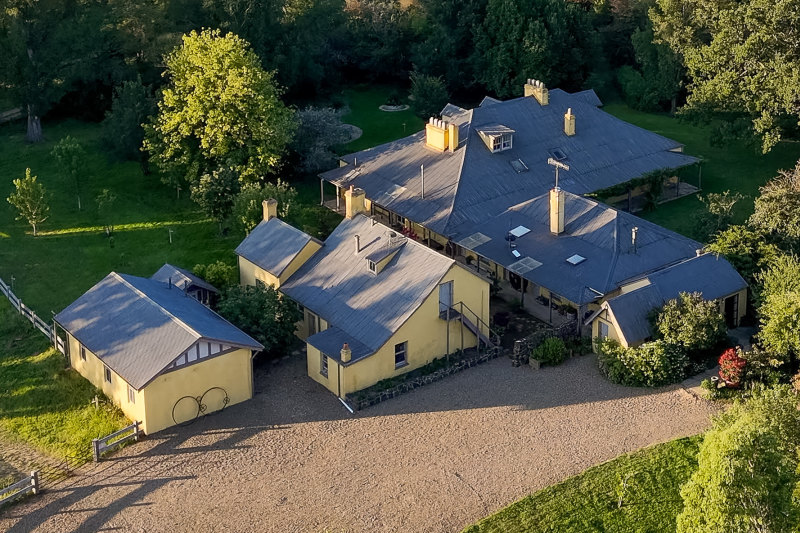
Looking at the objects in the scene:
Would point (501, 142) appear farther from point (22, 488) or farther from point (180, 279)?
point (22, 488)

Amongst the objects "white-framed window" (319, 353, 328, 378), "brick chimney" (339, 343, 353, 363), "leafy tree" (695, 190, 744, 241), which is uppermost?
"leafy tree" (695, 190, 744, 241)

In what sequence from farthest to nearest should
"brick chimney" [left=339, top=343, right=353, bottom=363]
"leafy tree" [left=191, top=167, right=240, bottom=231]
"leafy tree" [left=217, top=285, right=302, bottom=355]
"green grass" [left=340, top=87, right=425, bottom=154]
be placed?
"green grass" [left=340, top=87, right=425, bottom=154], "leafy tree" [left=191, top=167, right=240, bottom=231], "leafy tree" [left=217, top=285, right=302, bottom=355], "brick chimney" [left=339, top=343, right=353, bottom=363]

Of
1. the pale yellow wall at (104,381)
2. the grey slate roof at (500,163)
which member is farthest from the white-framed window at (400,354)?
the grey slate roof at (500,163)

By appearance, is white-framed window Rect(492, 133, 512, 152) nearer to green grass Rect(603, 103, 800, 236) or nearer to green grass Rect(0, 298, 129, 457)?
green grass Rect(603, 103, 800, 236)

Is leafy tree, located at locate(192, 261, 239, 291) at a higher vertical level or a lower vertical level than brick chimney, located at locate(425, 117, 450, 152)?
lower

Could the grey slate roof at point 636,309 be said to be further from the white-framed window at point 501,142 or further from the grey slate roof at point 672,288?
the white-framed window at point 501,142

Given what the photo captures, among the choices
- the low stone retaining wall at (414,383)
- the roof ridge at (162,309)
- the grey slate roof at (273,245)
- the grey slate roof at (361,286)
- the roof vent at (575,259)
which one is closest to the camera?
the roof ridge at (162,309)

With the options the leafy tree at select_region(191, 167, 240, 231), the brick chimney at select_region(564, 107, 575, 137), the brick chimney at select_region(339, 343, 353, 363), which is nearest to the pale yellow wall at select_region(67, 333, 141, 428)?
the brick chimney at select_region(339, 343, 353, 363)

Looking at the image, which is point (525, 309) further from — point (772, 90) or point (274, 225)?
point (772, 90)
